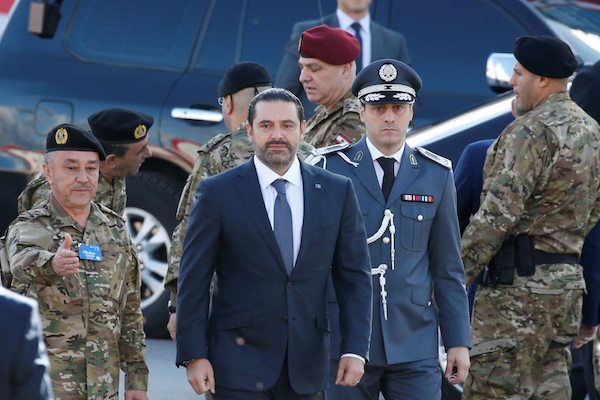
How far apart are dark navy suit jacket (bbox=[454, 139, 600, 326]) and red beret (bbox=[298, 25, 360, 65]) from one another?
0.73 m

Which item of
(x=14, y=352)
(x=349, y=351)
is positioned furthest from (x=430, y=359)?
(x=14, y=352)

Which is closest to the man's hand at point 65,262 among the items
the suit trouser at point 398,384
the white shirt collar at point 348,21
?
the suit trouser at point 398,384

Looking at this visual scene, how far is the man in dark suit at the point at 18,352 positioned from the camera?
136 inches

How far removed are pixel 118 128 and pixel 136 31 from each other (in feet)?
10.7

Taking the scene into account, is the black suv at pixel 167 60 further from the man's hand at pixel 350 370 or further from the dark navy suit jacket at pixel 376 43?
the man's hand at pixel 350 370

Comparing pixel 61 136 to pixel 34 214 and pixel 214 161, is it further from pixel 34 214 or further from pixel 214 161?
pixel 214 161

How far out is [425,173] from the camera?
6.34 meters

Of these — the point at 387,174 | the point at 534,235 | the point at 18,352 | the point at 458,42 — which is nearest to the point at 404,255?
the point at 387,174

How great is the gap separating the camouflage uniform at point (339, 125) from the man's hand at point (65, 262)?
6.21 feet

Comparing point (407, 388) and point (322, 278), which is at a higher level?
point (322, 278)

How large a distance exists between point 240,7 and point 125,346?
445cm

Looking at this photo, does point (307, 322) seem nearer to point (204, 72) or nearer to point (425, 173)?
point (425, 173)

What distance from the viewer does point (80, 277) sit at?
6.00m

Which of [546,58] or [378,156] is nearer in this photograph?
[378,156]
